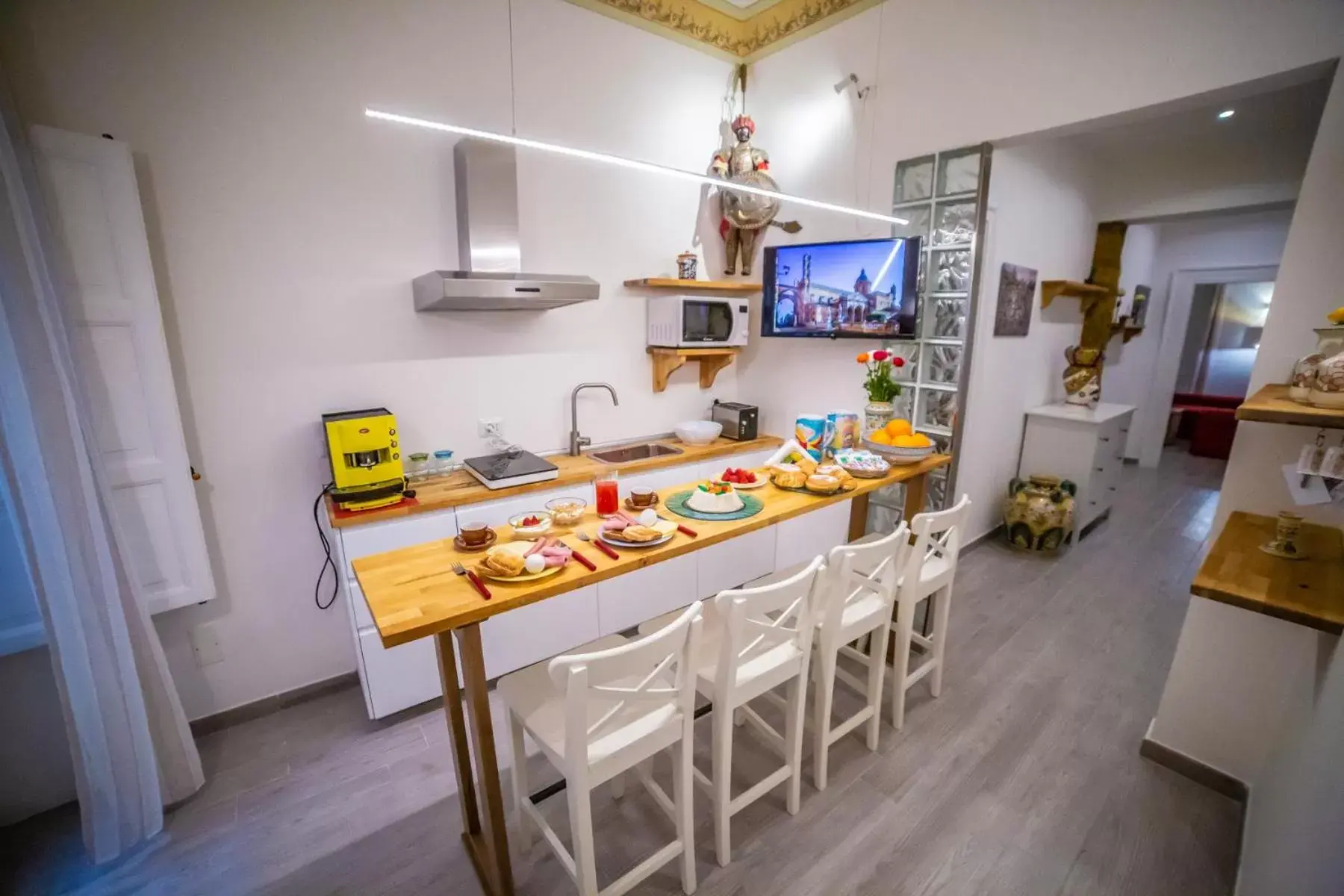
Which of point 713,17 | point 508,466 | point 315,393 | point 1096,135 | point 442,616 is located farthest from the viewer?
point 1096,135

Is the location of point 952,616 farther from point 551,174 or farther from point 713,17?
point 713,17

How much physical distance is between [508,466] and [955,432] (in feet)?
7.53

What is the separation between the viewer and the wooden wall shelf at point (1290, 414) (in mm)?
1342

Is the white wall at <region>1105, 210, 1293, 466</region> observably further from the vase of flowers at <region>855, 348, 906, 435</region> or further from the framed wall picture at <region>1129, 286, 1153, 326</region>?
the vase of flowers at <region>855, 348, 906, 435</region>

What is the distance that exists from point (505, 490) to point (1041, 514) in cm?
355

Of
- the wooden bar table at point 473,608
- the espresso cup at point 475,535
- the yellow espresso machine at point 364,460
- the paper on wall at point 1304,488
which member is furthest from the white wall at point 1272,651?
the yellow espresso machine at point 364,460

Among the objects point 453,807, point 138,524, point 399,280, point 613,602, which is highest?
point 399,280

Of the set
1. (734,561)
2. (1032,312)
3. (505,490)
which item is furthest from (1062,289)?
(505,490)

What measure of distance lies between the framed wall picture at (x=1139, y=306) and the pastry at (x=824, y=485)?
209 inches

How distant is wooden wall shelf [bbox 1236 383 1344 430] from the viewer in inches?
52.8

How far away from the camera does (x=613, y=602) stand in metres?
2.68

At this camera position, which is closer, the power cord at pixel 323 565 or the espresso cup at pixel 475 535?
the espresso cup at pixel 475 535

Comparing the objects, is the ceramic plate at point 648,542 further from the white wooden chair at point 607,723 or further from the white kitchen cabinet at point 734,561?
the white kitchen cabinet at point 734,561

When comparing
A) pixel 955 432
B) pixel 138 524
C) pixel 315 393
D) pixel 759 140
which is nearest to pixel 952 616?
pixel 955 432
